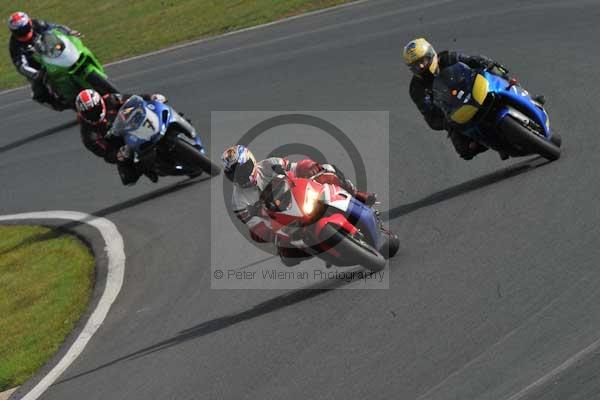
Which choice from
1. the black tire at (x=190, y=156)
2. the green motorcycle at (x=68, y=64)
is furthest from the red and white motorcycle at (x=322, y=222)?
the green motorcycle at (x=68, y=64)

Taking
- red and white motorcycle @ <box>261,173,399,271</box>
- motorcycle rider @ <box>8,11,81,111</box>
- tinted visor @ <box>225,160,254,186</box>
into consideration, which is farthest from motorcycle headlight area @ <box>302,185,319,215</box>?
motorcycle rider @ <box>8,11,81,111</box>

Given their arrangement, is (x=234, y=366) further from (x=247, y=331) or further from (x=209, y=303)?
(x=209, y=303)

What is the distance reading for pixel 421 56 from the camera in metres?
11.4

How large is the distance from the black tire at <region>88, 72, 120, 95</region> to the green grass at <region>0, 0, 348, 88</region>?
507cm

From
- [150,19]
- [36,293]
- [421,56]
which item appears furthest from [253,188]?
[150,19]

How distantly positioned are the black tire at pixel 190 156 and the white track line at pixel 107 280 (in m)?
1.36

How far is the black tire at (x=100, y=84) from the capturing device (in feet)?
58.6

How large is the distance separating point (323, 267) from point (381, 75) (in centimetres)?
681

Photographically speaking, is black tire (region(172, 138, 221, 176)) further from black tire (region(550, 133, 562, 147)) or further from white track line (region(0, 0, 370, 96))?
white track line (region(0, 0, 370, 96))

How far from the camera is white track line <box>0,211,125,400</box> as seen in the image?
9833 millimetres

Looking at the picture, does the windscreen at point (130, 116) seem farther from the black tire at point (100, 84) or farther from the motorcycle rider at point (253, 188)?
the motorcycle rider at point (253, 188)

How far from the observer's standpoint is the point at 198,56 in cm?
2088

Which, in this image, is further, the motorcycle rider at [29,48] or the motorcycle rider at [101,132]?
the motorcycle rider at [29,48]

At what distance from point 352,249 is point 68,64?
9902mm
